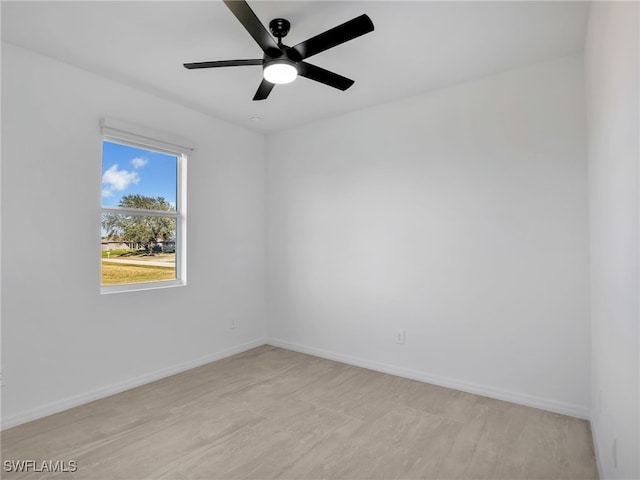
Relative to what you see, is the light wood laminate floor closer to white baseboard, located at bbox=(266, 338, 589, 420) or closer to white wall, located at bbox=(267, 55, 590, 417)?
white baseboard, located at bbox=(266, 338, 589, 420)

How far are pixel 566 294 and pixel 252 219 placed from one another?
3.23m

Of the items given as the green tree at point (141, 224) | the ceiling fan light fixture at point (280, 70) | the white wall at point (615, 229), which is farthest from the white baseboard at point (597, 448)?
the green tree at point (141, 224)

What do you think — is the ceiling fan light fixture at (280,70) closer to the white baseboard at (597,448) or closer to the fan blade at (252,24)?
the fan blade at (252,24)

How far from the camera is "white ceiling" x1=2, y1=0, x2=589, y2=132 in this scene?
6.99 feet

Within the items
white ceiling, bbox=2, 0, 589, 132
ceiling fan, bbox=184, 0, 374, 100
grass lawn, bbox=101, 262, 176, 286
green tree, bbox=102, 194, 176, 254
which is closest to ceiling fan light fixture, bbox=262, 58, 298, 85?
ceiling fan, bbox=184, 0, 374, 100

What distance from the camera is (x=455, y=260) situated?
3125 millimetres

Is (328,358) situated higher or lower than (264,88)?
lower

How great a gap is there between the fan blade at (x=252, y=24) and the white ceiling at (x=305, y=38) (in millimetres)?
252

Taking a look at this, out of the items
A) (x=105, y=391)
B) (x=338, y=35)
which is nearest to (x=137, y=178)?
(x=105, y=391)

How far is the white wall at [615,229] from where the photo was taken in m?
1.20

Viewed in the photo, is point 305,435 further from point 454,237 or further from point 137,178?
point 137,178

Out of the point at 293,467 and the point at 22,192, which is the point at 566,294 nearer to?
the point at 293,467

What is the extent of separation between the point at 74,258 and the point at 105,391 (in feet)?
3.70

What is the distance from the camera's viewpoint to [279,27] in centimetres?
224
